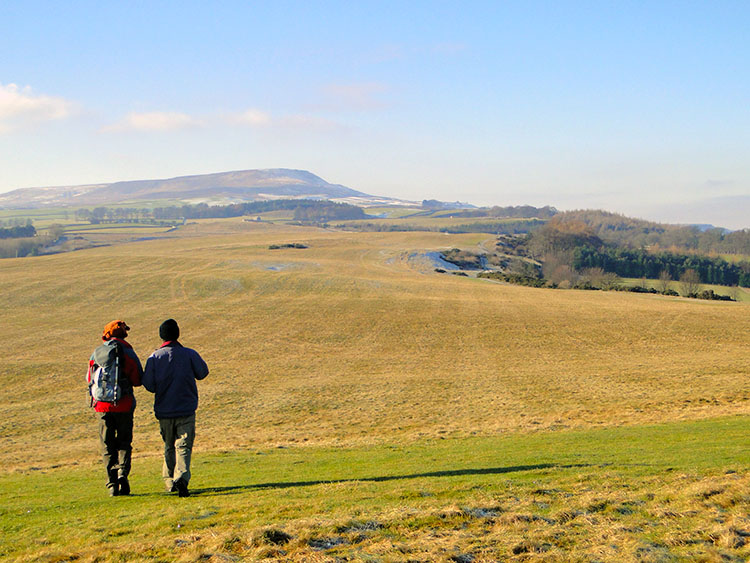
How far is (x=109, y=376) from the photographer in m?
9.55

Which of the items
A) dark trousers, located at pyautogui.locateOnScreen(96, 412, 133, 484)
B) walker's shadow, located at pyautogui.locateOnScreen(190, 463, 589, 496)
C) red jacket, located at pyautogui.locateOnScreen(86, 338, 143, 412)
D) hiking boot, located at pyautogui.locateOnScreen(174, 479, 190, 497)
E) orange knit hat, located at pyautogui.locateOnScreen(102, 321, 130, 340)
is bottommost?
walker's shadow, located at pyautogui.locateOnScreen(190, 463, 589, 496)

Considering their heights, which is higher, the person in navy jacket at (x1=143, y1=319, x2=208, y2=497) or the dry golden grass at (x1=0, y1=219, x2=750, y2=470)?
the person in navy jacket at (x1=143, y1=319, x2=208, y2=497)

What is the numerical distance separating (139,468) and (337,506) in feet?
25.7

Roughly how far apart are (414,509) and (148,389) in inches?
195

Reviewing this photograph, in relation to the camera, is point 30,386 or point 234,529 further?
point 30,386

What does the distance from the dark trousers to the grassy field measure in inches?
23.4

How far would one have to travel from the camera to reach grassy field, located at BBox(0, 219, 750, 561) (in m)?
7.30

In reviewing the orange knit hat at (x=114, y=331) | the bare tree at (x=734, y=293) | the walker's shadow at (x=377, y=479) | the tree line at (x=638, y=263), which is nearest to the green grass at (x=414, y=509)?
the walker's shadow at (x=377, y=479)

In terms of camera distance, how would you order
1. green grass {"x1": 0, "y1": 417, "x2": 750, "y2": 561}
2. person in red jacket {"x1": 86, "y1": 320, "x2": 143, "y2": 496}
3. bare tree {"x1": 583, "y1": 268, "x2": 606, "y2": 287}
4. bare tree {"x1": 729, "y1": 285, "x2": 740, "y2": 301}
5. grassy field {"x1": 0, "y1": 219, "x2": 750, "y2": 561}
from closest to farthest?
green grass {"x1": 0, "y1": 417, "x2": 750, "y2": 561} < grassy field {"x1": 0, "y1": 219, "x2": 750, "y2": 561} < person in red jacket {"x1": 86, "y1": 320, "x2": 143, "y2": 496} < bare tree {"x1": 729, "y1": 285, "x2": 740, "y2": 301} < bare tree {"x1": 583, "y1": 268, "x2": 606, "y2": 287}

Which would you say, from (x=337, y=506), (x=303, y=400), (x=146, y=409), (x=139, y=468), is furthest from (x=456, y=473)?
(x=146, y=409)

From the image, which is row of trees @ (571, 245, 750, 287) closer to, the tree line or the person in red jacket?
the tree line

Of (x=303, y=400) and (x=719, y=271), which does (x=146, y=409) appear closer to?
(x=303, y=400)

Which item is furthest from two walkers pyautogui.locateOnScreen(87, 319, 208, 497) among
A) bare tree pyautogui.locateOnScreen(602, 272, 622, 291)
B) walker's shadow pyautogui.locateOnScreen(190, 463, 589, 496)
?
→ bare tree pyautogui.locateOnScreen(602, 272, 622, 291)

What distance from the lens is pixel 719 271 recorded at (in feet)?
390
